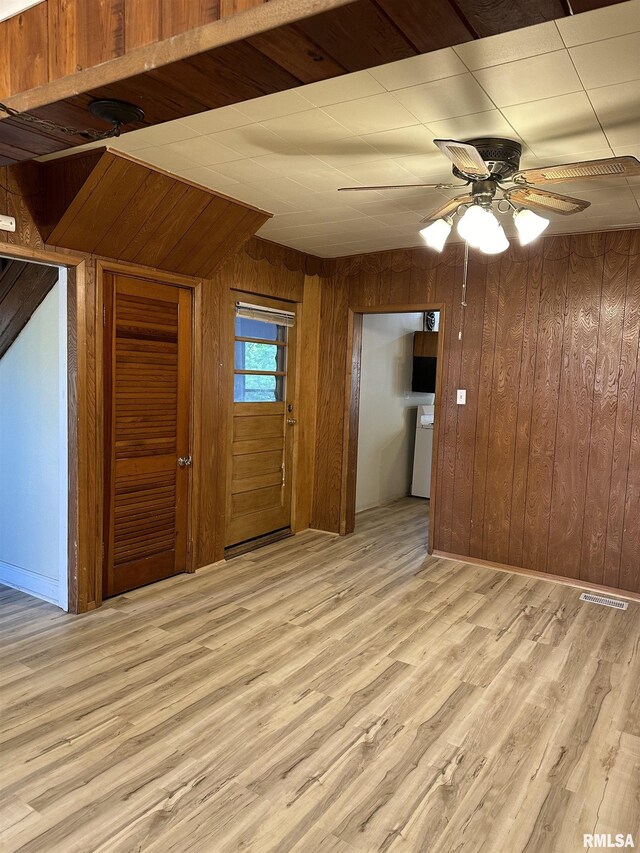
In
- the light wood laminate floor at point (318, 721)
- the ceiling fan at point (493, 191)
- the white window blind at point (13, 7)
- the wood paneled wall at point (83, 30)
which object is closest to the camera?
the wood paneled wall at point (83, 30)

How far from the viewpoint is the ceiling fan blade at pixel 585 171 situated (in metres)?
2.09

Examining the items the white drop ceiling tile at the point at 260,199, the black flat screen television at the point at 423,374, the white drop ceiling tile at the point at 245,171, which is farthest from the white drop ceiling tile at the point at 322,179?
the black flat screen television at the point at 423,374

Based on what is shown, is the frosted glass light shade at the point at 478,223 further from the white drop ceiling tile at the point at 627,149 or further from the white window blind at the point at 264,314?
the white window blind at the point at 264,314

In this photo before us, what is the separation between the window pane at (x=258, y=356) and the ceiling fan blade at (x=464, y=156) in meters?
2.56

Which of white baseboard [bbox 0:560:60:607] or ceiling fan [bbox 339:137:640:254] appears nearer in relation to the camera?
ceiling fan [bbox 339:137:640:254]

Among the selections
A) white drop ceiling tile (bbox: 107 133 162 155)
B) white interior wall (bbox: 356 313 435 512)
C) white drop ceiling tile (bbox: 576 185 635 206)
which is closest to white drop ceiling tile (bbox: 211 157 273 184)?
white drop ceiling tile (bbox: 107 133 162 155)

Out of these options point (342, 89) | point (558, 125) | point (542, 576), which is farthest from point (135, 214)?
point (542, 576)

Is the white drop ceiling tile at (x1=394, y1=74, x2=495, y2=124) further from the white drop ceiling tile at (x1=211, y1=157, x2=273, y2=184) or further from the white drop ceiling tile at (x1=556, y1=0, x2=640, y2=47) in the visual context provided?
the white drop ceiling tile at (x1=211, y1=157, x2=273, y2=184)

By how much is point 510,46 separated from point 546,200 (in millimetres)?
967

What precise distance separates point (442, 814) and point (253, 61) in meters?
2.34

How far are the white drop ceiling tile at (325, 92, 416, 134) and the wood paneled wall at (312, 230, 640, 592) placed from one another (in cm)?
227

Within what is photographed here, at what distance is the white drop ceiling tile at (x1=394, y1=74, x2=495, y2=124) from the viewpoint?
2.12 m

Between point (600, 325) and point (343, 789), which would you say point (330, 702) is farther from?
point (600, 325)

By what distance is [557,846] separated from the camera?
1.86 m
